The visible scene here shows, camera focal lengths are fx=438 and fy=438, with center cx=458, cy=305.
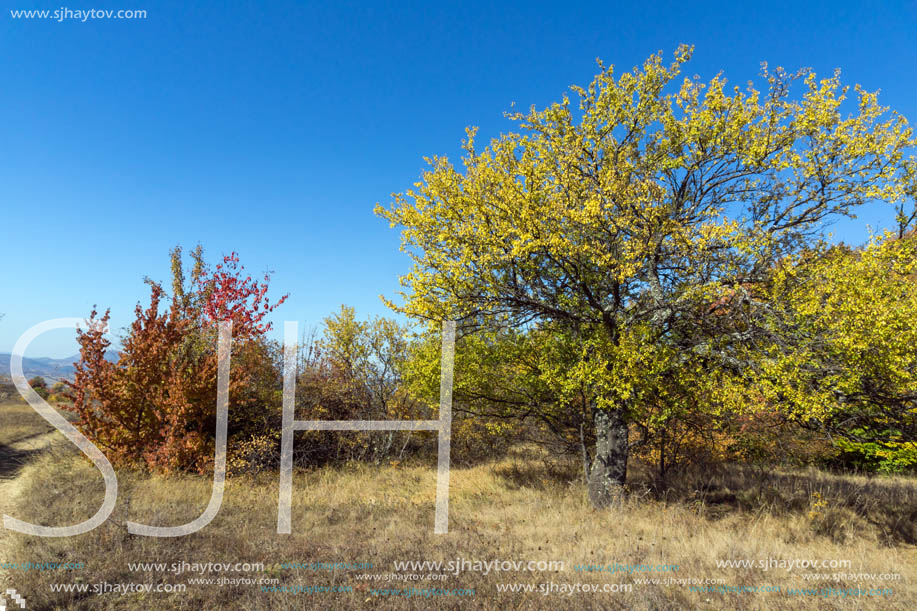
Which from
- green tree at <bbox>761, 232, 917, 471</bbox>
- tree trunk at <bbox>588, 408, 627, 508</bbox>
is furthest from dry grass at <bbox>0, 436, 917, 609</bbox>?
green tree at <bbox>761, 232, 917, 471</bbox>

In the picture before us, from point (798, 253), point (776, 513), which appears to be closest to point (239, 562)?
point (776, 513)

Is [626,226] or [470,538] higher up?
[626,226]

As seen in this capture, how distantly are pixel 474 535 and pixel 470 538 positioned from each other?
0.25 metres

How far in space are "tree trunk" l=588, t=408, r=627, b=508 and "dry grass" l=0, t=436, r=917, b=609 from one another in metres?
0.49

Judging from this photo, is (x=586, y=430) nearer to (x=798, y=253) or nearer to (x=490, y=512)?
(x=490, y=512)

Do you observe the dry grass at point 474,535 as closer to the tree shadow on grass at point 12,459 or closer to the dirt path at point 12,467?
the dirt path at point 12,467

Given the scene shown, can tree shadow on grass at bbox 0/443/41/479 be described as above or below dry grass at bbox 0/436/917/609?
below

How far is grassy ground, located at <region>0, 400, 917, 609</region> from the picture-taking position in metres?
5.34

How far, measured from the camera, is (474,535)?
7891 mm

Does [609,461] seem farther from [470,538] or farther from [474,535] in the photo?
[470,538]

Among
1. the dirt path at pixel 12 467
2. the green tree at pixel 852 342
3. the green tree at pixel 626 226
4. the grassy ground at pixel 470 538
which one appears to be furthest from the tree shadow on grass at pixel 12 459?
the green tree at pixel 852 342

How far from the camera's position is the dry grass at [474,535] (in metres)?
5.34

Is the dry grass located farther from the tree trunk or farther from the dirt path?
the tree trunk

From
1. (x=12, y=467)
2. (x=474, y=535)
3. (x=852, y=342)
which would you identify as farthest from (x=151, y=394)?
(x=852, y=342)
